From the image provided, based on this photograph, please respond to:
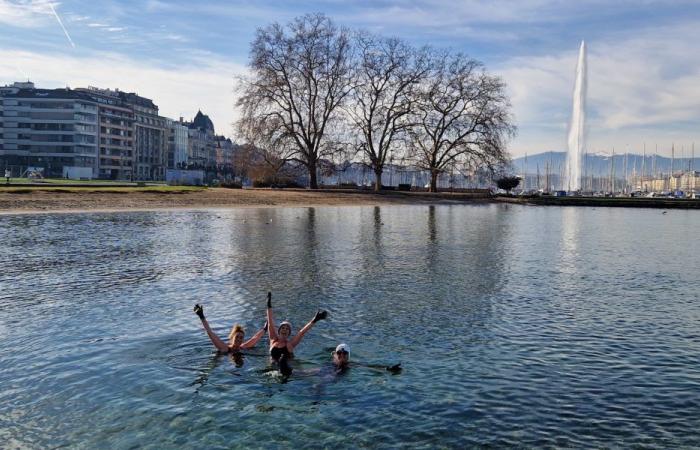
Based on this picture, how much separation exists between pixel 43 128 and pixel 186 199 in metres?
117

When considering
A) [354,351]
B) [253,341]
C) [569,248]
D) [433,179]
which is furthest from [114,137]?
[354,351]

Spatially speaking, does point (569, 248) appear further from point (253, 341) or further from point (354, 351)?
point (253, 341)

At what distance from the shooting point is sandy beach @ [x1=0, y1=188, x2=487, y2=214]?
2156 inches

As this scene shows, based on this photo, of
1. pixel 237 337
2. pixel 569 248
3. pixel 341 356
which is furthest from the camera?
pixel 569 248

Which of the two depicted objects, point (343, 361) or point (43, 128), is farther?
point (43, 128)

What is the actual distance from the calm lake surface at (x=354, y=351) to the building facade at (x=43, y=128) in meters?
148

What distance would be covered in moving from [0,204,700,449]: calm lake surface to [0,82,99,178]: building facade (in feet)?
486

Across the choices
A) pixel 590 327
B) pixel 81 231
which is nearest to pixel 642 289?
pixel 590 327

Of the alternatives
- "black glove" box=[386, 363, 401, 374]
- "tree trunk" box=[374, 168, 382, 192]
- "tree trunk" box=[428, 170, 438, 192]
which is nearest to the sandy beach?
"tree trunk" box=[428, 170, 438, 192]

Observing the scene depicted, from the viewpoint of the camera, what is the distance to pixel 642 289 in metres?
23.1

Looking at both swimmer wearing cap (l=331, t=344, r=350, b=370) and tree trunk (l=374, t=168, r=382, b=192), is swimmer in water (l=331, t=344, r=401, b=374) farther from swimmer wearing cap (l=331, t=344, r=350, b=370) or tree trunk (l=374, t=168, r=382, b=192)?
tree trunk (l=374, t=168, r=382, b=192)

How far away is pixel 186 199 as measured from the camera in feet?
228

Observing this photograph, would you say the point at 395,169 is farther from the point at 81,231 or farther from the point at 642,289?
the point at 642,289

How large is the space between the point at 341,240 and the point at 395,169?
218 feet
